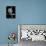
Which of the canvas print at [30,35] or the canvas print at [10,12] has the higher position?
the canvas print at [10,12]

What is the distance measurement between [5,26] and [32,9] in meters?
0.76

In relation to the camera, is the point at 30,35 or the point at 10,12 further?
the point at 10,12

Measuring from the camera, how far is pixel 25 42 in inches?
120

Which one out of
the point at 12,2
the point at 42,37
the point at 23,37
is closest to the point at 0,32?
the point at 23,37

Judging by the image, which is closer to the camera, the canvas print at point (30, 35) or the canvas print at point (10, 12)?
the canvas print at point (30, 35)

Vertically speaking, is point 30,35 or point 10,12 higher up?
point 10,12

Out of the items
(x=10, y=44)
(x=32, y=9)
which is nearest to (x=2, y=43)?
(x=10, y=44)

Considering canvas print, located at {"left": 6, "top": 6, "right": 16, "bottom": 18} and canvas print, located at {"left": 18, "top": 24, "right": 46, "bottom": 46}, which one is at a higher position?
canvas print, located at {"left": 6, "top": 6, "right": 16, "bottom": 18}

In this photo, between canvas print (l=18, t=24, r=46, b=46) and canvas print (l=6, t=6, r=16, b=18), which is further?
canvas print (l=6, t=6, r=16, b=18)

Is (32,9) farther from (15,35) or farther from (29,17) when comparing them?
(15,35)

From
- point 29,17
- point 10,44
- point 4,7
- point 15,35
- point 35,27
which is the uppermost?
point 4,7

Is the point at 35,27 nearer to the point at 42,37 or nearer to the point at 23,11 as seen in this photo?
the point at 42,37

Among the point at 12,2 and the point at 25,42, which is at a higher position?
the point at 12,2

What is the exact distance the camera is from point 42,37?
3.04 m
